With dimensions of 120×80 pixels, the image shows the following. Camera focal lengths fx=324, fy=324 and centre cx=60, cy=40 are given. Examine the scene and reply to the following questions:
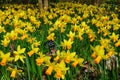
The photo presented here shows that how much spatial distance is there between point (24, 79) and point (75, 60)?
24.9 inches

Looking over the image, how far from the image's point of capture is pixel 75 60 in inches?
111

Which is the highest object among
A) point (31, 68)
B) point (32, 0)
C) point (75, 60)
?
point (75, 60)

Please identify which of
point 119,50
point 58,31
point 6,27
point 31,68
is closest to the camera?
point 31,68

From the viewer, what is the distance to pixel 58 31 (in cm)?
589

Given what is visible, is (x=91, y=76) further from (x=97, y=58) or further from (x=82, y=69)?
(x=97, y=58)

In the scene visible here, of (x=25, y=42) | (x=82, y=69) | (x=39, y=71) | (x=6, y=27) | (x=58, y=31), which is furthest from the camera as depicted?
(x=6, y=27)

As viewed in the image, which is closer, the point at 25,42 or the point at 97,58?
the point at 97,58

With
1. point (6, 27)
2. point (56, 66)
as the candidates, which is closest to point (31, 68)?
point (56, 66)

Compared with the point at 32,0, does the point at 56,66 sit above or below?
above

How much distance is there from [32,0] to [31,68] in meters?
12.7

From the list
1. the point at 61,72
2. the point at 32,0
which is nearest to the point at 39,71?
the point at 61,72

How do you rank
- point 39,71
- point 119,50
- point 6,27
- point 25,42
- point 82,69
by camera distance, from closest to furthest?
point 39,71 < point 82,69 < point 119,50 < point 25,42 < point 6,27

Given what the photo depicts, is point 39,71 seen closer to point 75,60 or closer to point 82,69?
point 75,60

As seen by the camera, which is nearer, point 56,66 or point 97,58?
point 56,66
